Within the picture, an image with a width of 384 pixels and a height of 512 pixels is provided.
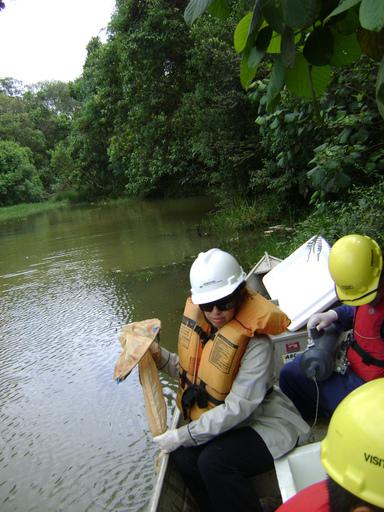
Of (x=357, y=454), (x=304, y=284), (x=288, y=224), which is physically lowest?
(x=288, y=224)

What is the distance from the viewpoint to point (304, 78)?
1345 millimetres

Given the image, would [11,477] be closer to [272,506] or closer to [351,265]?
[272,506]

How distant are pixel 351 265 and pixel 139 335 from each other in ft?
3.39

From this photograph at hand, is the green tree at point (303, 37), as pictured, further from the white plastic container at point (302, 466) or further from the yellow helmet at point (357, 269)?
the white plastic container at point (302, 466)

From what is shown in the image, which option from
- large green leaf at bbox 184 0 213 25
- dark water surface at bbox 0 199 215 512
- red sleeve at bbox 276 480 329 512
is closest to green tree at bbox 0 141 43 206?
dark water surface at bbox 0 199 215 512

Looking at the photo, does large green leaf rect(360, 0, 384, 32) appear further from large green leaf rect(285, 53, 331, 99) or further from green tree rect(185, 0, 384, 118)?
large green leaf rect(285, 53, 331, 99)

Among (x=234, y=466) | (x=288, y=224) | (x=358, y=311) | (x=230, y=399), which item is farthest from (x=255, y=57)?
(x=288, y=224)

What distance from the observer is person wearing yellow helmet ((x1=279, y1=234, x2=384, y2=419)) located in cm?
217

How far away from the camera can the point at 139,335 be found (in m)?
2.38

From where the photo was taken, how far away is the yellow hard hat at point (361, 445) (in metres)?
0.93

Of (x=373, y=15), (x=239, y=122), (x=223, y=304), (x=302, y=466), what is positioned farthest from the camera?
(x=239, y=122)

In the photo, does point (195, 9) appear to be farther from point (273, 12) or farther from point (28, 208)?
point (28, 208)

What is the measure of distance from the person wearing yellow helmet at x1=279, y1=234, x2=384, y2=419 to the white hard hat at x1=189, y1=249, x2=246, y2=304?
473 mm

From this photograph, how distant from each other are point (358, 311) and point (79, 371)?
11.5 feet
